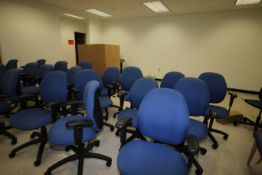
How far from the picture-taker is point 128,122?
144 centimetres

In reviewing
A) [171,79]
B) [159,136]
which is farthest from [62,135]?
[171,79]

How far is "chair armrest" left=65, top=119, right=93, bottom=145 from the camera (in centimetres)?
133

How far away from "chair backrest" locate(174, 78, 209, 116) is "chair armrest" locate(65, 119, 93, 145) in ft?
4.00

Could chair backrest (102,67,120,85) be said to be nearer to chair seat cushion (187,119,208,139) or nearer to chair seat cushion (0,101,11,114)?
chair seat cushion (0,101,11,114)

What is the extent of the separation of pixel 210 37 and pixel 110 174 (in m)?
5.63

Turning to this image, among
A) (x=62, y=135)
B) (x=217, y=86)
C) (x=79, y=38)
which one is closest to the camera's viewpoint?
(x=62, y=135)

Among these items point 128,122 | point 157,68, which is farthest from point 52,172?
point 157,68

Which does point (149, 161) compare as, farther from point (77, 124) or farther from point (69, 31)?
point (69, 31)

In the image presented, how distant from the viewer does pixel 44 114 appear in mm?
1896

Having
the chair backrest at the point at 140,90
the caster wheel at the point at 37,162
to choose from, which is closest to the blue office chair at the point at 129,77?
the chair backrest at the point at 140,90

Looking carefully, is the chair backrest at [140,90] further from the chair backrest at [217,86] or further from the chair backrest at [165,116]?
the chair backrest at [217,86]

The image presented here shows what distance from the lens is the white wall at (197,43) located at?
16.4 ft

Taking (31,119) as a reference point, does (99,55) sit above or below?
above

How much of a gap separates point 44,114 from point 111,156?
99 centimetres
